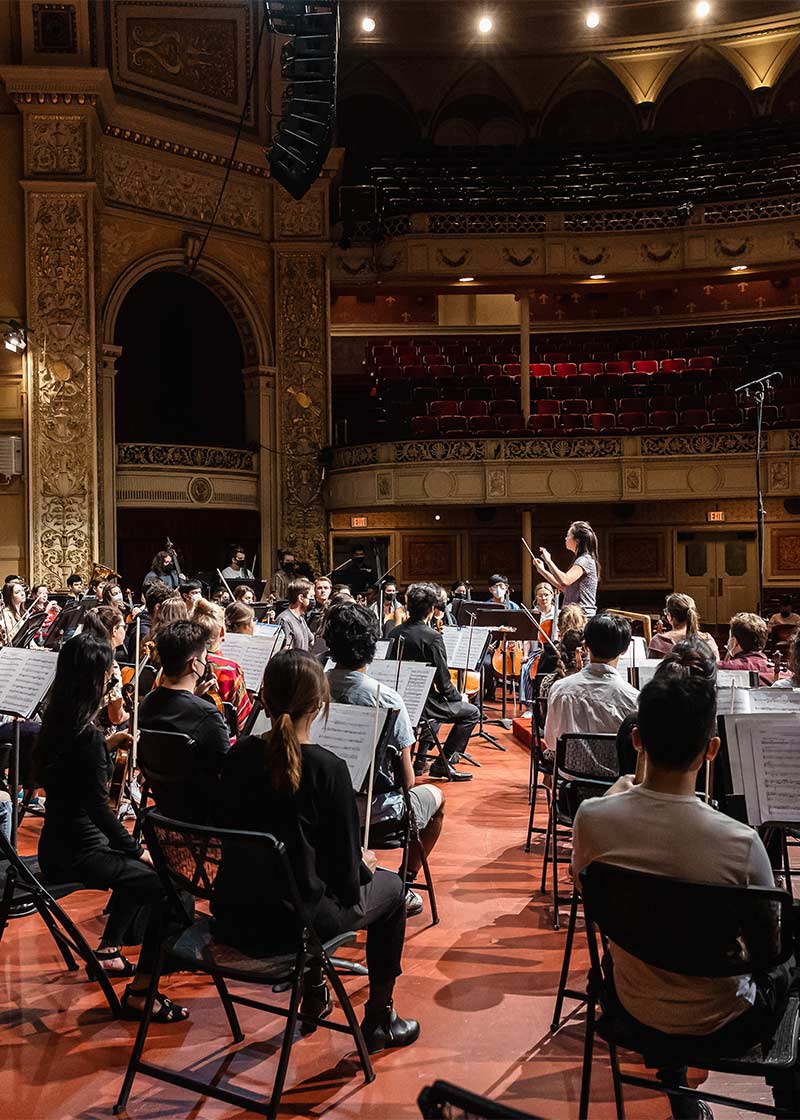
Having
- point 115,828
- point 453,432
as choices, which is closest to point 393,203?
point 453,432

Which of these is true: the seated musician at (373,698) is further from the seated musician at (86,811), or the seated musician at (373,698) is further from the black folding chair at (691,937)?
the black folding chair at (691,937)

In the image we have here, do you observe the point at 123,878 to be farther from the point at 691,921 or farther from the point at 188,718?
the point at 691,921

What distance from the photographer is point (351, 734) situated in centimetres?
342

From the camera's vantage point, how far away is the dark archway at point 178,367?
1981 centimetres

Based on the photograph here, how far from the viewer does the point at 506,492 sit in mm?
16703

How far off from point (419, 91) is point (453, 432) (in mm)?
10052

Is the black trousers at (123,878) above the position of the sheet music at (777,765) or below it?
below

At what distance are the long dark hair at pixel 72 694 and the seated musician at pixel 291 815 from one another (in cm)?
81

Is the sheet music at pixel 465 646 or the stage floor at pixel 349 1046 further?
the sheet music at pixel 465 646

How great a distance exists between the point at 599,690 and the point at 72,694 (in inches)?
91.8

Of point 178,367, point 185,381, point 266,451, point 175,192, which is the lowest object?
point 266,451

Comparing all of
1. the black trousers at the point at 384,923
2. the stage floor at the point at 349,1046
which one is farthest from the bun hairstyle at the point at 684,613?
the black trousers at the point at 384,923

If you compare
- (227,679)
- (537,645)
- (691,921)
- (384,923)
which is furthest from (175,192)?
(691,921)

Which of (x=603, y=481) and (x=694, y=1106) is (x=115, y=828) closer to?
(x=694, y=1106)
